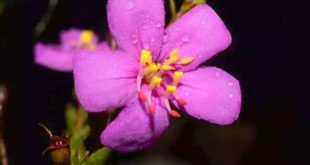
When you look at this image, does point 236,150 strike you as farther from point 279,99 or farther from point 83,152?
point 83,152

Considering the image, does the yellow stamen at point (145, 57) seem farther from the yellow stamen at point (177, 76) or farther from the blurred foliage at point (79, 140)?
the blurred foliage at point (79, 140)

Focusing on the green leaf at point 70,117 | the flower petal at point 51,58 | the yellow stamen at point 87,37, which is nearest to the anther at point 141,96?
the green leaf at point 70,117

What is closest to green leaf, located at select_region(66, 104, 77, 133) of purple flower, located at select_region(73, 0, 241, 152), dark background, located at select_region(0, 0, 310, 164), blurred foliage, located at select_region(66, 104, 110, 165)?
blurred foliage, located at select_region(66, 104, 110, 165)

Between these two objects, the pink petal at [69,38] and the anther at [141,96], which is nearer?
the anther at [141,96]

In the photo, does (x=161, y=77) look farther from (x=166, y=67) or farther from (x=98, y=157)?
(x=98, y=157)

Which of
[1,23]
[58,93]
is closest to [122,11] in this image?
[1,23]

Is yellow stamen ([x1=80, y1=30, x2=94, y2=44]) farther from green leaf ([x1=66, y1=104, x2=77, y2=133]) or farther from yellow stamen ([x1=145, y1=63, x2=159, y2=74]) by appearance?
yellow stamen ([x1=145, y1=63, x2=159, y2=74])

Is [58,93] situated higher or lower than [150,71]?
lower
